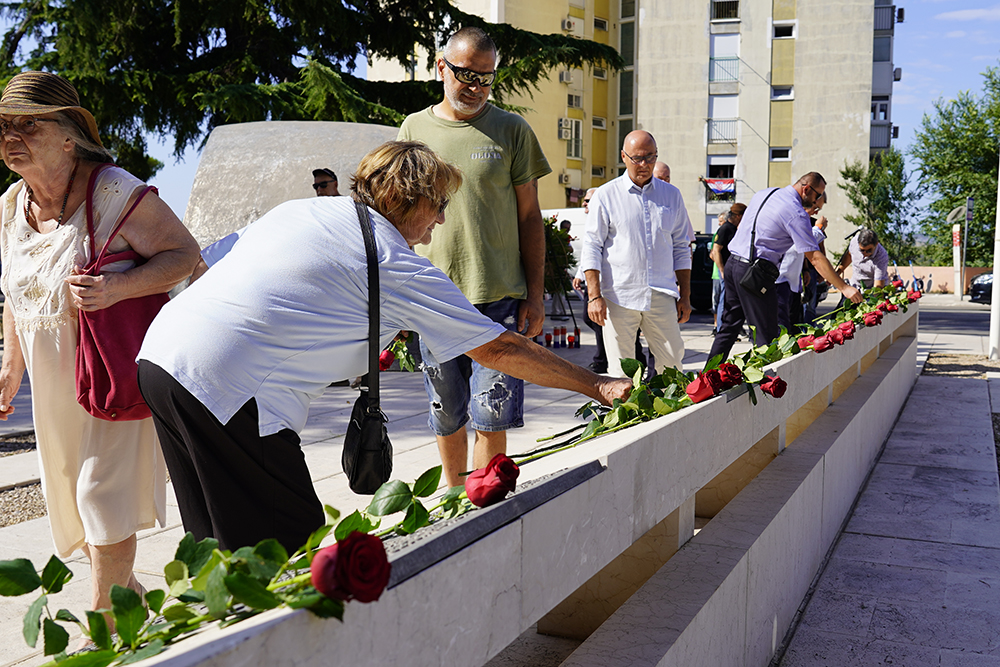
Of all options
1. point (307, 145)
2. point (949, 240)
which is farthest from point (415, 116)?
point (949, 240)

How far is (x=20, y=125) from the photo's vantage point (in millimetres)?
2875

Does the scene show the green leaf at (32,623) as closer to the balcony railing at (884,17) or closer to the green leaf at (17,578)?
the green leaf at (17,578)

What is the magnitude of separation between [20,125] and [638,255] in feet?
12.9

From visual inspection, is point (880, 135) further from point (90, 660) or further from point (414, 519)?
point (90, 660)

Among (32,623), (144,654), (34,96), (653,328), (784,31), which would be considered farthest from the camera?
(784,31)

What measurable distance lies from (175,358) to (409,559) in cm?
106

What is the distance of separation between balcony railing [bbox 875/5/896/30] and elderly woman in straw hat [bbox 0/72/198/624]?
2025 inches

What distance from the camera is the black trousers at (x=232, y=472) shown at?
224 cm

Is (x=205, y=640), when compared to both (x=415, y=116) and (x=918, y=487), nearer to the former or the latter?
(x=415, y=116)

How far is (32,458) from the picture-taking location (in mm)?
5836

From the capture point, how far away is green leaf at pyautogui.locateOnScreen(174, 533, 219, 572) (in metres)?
1.41

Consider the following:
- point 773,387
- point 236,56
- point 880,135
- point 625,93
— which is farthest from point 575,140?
point 773,387

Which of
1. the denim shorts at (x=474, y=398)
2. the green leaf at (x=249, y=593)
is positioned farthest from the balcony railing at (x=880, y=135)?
the green leaf at (x=249, y=593)

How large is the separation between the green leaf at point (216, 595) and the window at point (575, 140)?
4554cm
